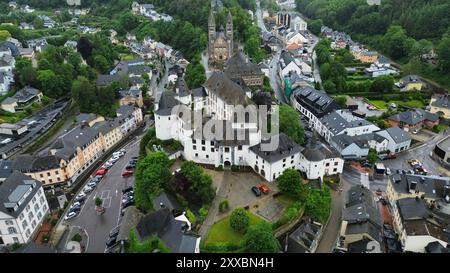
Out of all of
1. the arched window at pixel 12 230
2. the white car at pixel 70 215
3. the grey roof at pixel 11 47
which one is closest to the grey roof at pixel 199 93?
the white car at pixel 70 215

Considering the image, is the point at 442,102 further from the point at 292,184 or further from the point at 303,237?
the point at 303,237

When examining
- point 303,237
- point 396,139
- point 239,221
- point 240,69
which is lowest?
point 303,237

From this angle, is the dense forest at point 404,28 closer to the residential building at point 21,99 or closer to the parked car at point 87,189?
the parked car at point 87,189

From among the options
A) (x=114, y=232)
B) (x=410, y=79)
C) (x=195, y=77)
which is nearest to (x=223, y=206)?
(x=114, y=232)
